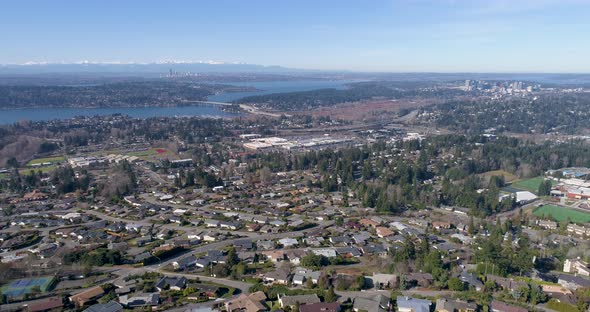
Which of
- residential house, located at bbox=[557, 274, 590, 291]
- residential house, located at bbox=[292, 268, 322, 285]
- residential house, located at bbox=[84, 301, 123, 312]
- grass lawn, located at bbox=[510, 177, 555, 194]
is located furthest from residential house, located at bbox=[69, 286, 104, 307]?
grass lawn, located at bbox=[510, 177, 555, 194]

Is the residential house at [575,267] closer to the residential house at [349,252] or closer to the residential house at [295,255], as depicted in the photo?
the residential house at [349,252]

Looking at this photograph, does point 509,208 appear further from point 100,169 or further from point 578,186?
point 100,169

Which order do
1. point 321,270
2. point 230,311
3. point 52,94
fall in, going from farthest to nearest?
1. point 52,94
2. point 321,270
3. point 230,311

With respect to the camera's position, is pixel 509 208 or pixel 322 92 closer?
pixel 509 208

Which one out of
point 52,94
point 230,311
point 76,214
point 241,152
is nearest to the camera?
point 230,311

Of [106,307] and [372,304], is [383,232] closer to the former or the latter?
[372,304]

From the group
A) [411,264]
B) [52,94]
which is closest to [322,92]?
[52,94]

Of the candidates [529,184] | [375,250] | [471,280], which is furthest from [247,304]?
[529,184]
